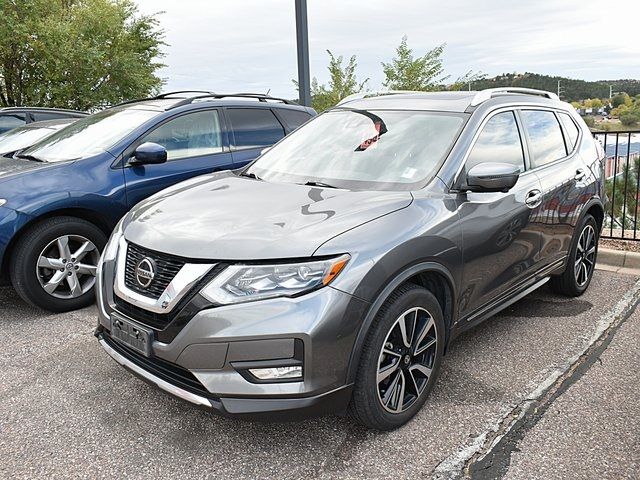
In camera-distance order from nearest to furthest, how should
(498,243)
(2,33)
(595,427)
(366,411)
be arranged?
(366,411)
(595,427)
(498,243)
(2,33)

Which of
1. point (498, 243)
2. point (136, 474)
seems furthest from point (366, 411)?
point (498, 243)

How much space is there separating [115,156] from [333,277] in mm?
2883

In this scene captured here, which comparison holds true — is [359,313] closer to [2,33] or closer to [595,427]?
[595,427]

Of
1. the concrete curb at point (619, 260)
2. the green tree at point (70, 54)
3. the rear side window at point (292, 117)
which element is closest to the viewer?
the concrete curb at point (619, 260)

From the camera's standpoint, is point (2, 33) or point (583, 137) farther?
point (2, 33)

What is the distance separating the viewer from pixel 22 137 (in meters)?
6.86

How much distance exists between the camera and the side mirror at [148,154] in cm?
444

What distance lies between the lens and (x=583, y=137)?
4.55 metres

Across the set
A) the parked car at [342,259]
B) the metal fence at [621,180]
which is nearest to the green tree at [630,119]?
the metal fence at [621,180]

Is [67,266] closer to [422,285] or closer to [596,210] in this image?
[422,285]

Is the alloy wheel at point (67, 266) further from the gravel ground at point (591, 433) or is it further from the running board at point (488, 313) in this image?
the gravel ground at point (591, 433)

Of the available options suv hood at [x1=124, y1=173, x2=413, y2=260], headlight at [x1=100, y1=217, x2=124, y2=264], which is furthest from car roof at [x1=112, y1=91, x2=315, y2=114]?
headlight at [x1=100, y1=217, x2=124, y2=264]

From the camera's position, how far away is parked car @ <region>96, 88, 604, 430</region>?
228 centimetres

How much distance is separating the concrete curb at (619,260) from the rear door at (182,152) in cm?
383
